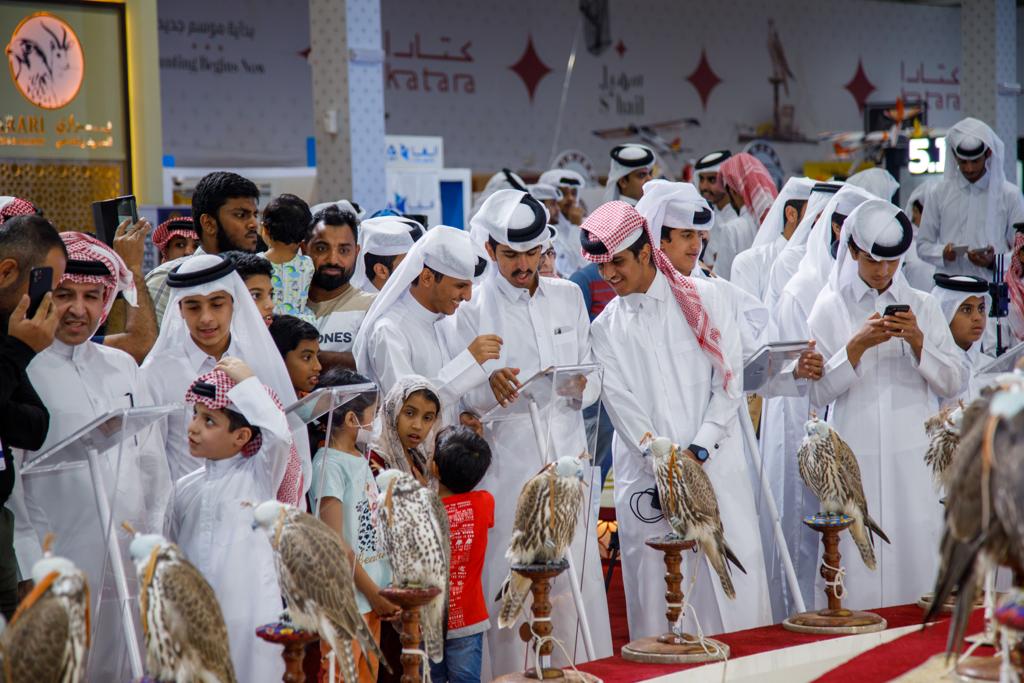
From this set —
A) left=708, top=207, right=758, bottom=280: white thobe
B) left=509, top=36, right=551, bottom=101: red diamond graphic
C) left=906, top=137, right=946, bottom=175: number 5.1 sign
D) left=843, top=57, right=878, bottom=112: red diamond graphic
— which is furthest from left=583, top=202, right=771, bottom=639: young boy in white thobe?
left=843, top=57, right=878, bottom=112: red diamond graphic

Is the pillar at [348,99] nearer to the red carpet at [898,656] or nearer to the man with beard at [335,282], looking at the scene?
the man with beard at [335,282]

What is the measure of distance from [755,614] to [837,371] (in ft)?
2.84

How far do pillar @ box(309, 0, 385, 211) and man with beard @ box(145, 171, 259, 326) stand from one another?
182 inches

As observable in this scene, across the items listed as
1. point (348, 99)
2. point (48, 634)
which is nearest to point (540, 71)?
point (348, 99)

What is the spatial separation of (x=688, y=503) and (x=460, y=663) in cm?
86

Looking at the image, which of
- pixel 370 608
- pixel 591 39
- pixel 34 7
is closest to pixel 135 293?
pixel 370 608

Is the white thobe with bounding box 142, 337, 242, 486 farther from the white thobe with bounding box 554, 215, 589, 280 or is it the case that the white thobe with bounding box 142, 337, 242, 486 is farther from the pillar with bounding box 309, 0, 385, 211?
the pillar with bounding box 309, 0, 385, 211

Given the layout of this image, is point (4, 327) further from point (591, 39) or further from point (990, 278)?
point (591, 39)

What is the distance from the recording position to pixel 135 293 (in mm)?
3809

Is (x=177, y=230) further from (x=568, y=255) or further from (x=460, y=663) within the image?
(x=568, y=255)

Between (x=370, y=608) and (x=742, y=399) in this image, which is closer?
(x=370, y=608)

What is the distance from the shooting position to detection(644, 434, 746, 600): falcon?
330cm

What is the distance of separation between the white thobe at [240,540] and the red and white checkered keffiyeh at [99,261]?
2.56ft

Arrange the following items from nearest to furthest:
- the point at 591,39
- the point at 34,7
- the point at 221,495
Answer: the point at 221,495 → the point at 34,7 → the point at 591,39
